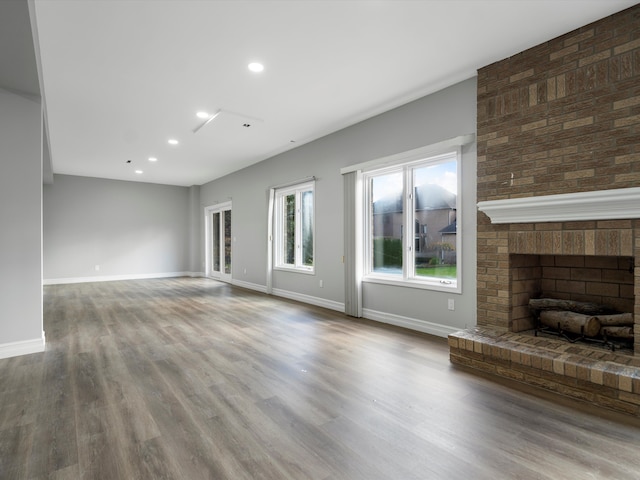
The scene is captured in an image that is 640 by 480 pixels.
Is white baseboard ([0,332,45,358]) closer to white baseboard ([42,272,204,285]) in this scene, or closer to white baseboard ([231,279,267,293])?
white baseboard ([231,279,267,293])

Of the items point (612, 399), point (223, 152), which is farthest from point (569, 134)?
point (223, 152)

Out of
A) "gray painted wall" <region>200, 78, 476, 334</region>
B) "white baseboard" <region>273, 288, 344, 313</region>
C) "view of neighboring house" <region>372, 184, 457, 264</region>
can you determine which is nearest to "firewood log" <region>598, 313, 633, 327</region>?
"gray painted wall" <region>200, 78, 476, 334</region>

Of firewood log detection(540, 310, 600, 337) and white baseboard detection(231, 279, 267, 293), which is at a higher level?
firewood log detection(540, 310, 600, 337)

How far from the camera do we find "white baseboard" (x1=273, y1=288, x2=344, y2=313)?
5.43 meters

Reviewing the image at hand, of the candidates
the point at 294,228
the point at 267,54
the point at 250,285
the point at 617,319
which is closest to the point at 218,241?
the point at 250,285

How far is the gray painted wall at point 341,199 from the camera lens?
368 centimetres

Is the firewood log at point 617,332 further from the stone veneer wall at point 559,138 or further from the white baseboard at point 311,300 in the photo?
the white baseboard at point 311,300

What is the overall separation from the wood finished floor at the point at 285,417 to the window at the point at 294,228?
8.79 ft

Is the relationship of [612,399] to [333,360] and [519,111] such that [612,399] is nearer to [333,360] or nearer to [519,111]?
[333,360]

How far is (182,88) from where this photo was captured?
12.8 feet

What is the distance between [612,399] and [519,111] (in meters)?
2.44

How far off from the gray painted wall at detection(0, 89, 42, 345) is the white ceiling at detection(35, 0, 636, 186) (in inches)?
22.4

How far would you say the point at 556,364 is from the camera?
2.48 m

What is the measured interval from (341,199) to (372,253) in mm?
985
